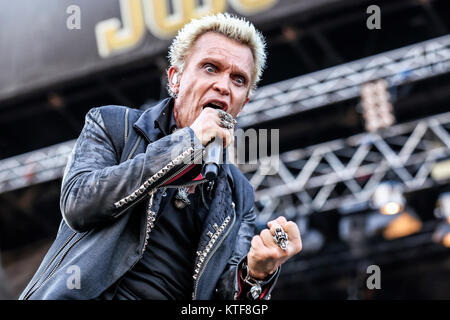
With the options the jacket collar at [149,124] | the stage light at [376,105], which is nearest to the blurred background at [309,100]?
the stage light at [376,105]

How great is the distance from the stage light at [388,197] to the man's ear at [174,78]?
6625 mm


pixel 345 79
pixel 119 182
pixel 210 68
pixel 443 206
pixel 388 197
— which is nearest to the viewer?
pixel 119 182

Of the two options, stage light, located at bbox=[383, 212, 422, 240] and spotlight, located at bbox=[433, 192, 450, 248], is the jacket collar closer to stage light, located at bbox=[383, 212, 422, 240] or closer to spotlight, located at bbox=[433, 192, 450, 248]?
spotlight, located at bbox=[433, 192, 450, 248]

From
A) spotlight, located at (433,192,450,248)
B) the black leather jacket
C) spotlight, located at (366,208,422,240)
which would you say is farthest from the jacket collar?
spotlight, located at (366,208,422,240)

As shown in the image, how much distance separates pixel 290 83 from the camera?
27.3 feet

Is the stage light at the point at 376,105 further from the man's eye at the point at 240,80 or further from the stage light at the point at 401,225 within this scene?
the man's eye at the point at 240,80

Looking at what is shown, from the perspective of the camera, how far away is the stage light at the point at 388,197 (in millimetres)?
8883

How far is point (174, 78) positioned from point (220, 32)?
250mm

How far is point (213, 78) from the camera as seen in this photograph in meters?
2.25

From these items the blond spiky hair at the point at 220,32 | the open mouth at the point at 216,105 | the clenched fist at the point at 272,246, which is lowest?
the clenched fist at the point at 272,246

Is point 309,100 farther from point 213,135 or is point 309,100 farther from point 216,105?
point 213,135

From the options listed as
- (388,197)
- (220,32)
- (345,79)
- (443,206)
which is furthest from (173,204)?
(443,206)

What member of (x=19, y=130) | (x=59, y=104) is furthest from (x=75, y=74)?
(x=19, y=130)

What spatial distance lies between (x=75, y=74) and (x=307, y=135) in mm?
4112
